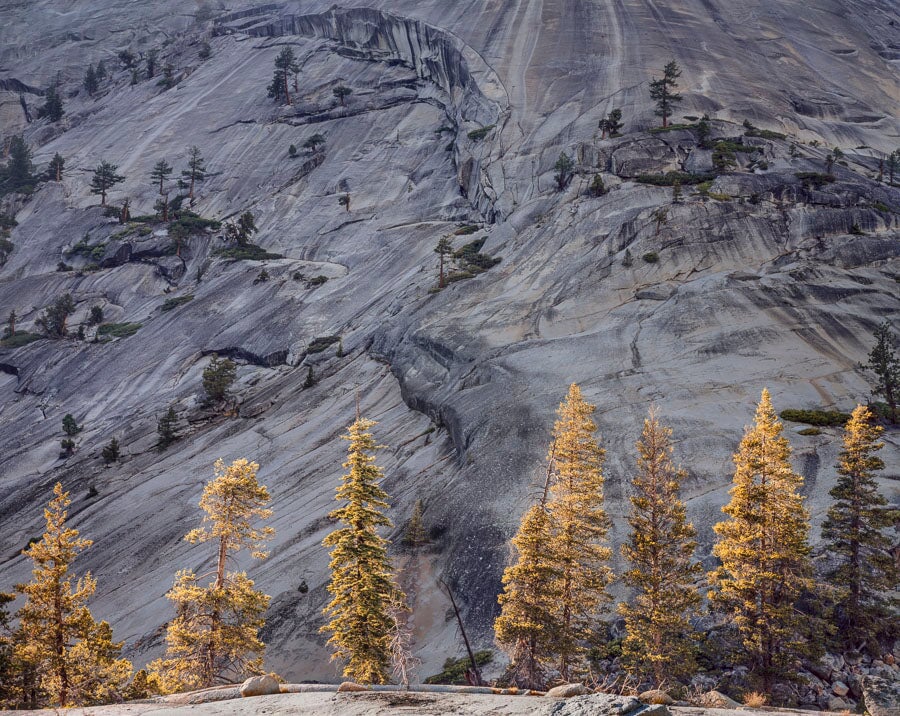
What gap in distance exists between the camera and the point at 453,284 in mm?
55125

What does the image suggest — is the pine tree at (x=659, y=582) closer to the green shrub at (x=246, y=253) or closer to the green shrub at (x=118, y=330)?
the green shrub at (x=246, y=253)

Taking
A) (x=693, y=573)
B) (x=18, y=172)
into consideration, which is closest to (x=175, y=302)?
(x=18, y=172)

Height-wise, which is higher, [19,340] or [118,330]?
[118,330]

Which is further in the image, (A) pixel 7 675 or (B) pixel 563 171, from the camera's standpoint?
(B) pixel 563 171

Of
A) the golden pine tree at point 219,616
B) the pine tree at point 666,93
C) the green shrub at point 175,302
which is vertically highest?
the pine tree at point 666,93

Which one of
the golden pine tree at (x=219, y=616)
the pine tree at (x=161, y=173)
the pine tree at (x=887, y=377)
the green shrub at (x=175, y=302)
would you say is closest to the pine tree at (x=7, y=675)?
the golden pine tree at (x=219, y=616)

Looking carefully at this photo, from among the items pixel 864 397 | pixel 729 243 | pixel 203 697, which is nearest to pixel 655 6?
pixel 729 243

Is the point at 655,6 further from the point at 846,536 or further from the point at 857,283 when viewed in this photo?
the point at 846,536

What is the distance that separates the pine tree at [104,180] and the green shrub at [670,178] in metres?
75.7

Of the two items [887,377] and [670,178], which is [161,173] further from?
[887,377]

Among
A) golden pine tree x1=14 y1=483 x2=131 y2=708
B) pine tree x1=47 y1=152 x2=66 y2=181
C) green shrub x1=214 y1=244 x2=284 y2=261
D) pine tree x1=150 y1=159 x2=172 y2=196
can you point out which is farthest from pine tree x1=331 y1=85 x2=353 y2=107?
golden pine tree x1=14 y1=483 x2=131 y2=708

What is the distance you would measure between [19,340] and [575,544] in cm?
7391

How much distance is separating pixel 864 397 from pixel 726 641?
19337mm

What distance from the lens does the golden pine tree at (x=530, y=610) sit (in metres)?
23.4
